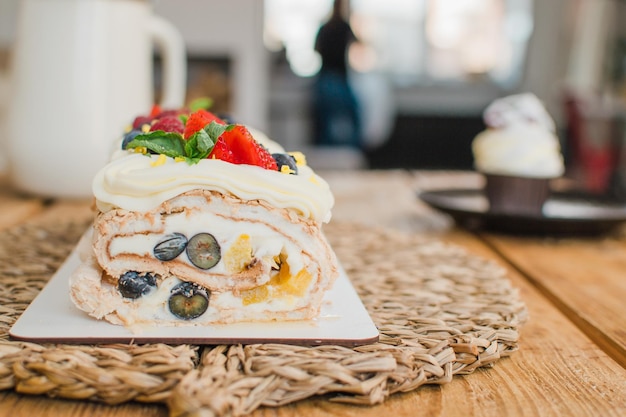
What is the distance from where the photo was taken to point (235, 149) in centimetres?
92

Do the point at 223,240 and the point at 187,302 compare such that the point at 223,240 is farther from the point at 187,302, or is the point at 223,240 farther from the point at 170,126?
the point at 170,126

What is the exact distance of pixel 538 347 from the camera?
958mm

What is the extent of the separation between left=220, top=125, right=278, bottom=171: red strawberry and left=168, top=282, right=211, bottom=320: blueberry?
18cm

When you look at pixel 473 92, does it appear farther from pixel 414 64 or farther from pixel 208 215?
pixel 208 215

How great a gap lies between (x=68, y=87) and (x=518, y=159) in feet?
3.95

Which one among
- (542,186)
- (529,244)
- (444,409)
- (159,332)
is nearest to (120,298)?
(159,332)

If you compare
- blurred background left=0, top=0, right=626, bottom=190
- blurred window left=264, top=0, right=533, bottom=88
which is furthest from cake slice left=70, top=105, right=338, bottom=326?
blurred window left=264, top=0, right=533, bottom=88

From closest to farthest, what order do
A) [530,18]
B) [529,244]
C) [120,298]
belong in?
1. [120,298]
2. [529,244]
3. [530,18]

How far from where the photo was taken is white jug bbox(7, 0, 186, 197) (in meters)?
1.81

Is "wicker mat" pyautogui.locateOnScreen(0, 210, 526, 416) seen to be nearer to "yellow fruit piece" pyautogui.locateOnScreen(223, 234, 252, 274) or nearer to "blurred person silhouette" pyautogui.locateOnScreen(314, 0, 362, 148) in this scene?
"yellow fruit piece" pyautogui.locateOnScreen(223, 234, 252, 274)

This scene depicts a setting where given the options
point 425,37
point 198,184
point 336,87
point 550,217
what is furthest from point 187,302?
point 425,37

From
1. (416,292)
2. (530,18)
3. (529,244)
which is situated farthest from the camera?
(530,18)

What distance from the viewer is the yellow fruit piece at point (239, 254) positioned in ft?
3.01

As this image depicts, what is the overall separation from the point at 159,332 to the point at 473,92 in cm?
755
